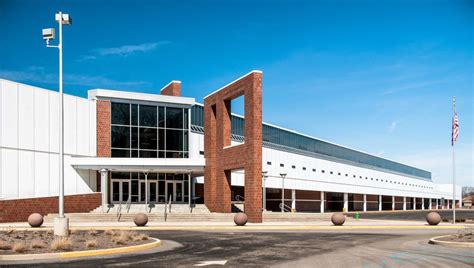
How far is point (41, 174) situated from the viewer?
140 feet

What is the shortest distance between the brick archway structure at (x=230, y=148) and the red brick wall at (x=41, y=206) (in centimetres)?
969

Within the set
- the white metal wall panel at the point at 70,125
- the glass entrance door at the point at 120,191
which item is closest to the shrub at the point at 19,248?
the white metal wall panel at the point at 70,125

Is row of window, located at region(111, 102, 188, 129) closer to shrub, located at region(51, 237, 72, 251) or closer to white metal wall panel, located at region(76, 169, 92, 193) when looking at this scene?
white metal wall panel, located at region(76, 169, 92, 193)

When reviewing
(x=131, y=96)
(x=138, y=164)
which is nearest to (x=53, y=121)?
(x=138, y=164)

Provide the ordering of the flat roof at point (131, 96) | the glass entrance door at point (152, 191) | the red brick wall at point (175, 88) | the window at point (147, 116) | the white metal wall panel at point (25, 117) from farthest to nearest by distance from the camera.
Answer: the red brick wall at point (175, 88), the window at point (147, 116), the glass entrance door at point (152, 191), the flat roof at point (131, 96), the white metal wall panel at point (25, 117)

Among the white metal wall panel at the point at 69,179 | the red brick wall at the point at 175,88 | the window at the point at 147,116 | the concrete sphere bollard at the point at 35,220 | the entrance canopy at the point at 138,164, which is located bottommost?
the concrete sphere bollard at the point at 35,220

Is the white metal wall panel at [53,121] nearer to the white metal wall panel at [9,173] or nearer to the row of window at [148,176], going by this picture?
the white metal wall panel at [9,173]

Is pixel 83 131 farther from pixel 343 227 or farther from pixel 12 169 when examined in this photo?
pixel 343 227

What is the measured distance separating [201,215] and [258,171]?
6.06m

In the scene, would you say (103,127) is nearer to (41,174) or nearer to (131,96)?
(131,96)

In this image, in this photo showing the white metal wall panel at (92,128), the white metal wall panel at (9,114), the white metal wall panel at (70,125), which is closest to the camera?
the white metal wall panel at (9,114)

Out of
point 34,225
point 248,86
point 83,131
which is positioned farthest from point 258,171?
point 83,131

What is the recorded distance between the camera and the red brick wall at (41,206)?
3822cm

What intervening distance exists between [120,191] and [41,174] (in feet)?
27.0
